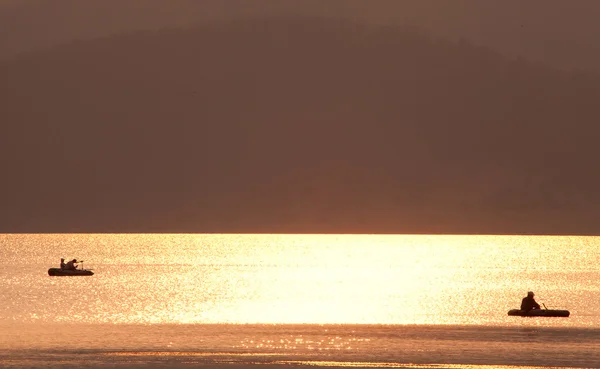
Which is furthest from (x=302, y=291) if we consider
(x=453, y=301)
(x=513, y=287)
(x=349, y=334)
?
(x=349, y=334)

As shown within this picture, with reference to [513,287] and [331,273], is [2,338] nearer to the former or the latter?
[513,287]

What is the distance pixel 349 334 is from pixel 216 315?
78.0 feet

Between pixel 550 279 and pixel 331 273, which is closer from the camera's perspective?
A: pixel 550 279

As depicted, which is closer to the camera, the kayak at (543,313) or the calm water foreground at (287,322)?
the calm water foreground at (287,322)

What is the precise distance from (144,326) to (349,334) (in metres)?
14.9

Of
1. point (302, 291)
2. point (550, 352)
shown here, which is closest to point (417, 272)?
point (302, 291)

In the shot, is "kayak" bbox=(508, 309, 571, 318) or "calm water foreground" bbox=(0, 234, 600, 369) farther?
"kayak" bbox=(508, 309, 571, 318)

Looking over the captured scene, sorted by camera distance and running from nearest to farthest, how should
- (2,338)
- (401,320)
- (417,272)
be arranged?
1. (2,338)
2. (401,320)
3. (417,272)

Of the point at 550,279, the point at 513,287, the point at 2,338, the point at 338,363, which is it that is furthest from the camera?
the point at 550,279

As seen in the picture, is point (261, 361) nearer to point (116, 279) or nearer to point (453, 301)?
point (453, 301)

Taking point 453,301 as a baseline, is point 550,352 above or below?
below

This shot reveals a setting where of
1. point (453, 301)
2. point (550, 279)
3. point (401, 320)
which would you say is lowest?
point (401, 320)

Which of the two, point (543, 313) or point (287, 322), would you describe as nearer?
point (543, 313)

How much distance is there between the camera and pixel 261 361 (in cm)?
5403
